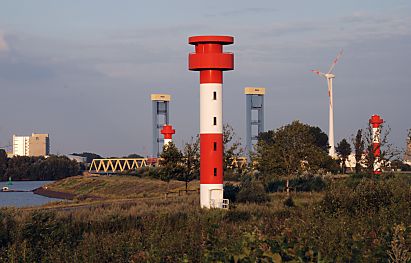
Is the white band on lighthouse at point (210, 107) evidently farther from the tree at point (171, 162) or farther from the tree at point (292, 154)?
the tree at point (171, 162)

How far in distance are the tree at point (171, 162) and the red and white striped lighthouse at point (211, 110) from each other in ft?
62.6

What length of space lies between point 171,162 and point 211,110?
66.8 feet

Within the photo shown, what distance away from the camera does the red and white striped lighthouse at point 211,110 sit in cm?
4278

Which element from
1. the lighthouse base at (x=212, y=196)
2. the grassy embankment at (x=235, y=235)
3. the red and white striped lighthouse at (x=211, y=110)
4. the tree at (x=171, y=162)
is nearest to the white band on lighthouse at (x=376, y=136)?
the tree at (x=171, y=162)

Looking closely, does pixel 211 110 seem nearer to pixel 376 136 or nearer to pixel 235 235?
pixel 235 235

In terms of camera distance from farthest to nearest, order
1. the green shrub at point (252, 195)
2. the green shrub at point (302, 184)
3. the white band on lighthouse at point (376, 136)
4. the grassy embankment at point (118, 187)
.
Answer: the grassy embankment at point (118, 187)
the white band on lighthouse at point (376, 136)
the green shrub at point (302, 184)
the green shrub at point (252, 195)

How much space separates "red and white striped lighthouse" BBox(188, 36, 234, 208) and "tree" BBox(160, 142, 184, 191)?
19.1 metres

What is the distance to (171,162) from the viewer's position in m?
62.7

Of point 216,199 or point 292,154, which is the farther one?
point 292,154

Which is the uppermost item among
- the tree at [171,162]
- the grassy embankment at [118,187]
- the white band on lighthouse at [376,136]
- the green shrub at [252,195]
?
the white band on lighthouse at [376,136]

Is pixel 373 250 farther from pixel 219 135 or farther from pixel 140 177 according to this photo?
pixel 140 177

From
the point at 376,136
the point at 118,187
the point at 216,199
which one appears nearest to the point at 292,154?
the point at 376,136

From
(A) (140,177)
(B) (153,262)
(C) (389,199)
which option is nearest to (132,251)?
(B) (153,262)

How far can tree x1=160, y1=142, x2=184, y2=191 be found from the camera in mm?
62375
